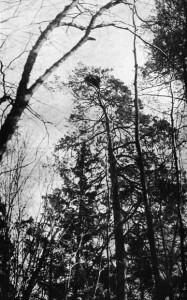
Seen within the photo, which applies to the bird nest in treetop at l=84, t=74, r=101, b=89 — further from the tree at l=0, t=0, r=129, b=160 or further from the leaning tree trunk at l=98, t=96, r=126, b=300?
the tree at l=0, t=0, r=129, b=160

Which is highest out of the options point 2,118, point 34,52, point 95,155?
point 95,155

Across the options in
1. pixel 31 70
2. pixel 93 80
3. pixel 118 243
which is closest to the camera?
pixel 31 70

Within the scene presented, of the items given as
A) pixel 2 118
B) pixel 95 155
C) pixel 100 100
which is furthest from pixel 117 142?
pixel 2 118

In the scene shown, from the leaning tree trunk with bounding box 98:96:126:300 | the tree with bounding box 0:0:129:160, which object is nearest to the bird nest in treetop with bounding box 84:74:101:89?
the leaning tree trunk with bounding box 98:96:126:300

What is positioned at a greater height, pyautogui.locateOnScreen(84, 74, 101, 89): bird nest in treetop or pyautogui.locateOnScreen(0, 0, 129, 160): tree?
pyautogui.locateOnScreen(84, 74, 101, 89): bird nest in treetop

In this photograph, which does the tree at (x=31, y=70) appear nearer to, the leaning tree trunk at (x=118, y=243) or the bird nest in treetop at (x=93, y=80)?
the leaning tree trunk at (x=118, y=243)

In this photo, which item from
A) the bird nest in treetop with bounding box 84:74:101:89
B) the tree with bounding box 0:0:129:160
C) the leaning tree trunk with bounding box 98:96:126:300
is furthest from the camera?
the bird nest in treetop with bounding box 84:74:101:89

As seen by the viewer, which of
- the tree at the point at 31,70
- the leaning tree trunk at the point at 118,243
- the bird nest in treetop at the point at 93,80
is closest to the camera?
the tree at the point at 31,70

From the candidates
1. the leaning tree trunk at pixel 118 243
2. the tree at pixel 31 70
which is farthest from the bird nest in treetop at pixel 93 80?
the tree at pixel 31 70

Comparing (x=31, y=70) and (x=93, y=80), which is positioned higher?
(x=93, y=80)

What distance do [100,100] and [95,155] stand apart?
2.31 m

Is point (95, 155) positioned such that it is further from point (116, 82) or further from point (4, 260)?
point (4, 260)

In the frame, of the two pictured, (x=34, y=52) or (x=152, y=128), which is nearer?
(x=34, y=52)

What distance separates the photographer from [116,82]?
11.2 meters
